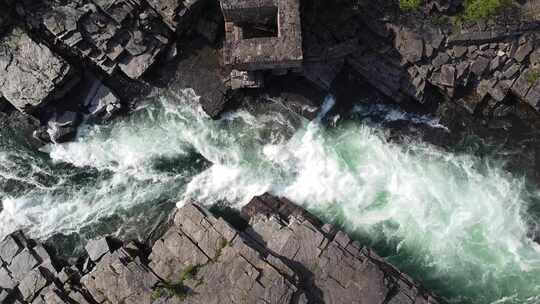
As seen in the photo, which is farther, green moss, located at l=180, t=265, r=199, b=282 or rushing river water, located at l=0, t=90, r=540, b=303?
rushing river water, located at l=0, t=90, r=540, b=303

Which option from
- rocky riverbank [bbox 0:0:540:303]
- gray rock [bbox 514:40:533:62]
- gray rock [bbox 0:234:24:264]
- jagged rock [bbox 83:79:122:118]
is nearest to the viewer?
rocky riverbank [bbox 0:0:540:303]

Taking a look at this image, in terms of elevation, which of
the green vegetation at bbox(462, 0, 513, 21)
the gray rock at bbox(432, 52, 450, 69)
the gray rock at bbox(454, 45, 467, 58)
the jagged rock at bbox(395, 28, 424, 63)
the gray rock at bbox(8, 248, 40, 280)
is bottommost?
the gray rock at bbox(8, 248, 40, 280)

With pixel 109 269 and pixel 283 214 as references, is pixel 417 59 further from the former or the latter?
pixel 109 269

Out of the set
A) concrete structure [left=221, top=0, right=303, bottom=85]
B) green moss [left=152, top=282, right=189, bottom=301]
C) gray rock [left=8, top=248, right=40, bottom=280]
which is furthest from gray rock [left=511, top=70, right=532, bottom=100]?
gray rock [left=8, top=248, right=40, bottom=280]


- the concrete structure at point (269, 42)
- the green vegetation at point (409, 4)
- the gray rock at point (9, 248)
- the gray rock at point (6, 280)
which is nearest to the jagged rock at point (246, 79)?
the concrete structure at point (269, 42)

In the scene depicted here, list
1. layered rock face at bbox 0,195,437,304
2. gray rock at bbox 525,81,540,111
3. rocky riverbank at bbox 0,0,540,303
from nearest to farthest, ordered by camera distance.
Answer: layered rock face at bbox 0,195,437,304 → rocky riverbank at bbox 0,0,540,303 → gray rock at bbox 525,81,540,111

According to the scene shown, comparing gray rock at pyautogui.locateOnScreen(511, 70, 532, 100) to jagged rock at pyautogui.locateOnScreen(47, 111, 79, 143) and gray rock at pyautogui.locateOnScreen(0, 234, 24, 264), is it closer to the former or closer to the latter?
jagged rock at pyautogui.locateOnScreen(47, 111, 79, 143)

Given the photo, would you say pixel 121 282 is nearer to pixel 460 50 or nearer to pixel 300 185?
pixel 300 185

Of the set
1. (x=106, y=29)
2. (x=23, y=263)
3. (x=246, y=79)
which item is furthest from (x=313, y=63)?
(x=23, y=263)
